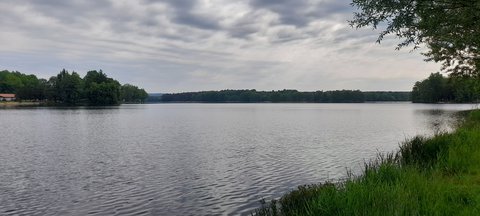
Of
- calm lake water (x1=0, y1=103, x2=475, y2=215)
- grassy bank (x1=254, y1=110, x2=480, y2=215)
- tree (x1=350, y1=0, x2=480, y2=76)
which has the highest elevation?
tree (x1=350, y1=0, x2=480, y2=76)

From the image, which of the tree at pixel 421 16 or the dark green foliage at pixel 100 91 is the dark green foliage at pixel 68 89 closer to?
the dark green foliage at pixel 100 91

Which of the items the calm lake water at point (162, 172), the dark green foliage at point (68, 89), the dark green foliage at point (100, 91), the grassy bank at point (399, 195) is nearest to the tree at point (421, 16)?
the grassy bank at point (399, 195)

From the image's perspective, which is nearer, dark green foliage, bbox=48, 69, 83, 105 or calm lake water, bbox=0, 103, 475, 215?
calm lake water, bbox=0, 103, 475, 215

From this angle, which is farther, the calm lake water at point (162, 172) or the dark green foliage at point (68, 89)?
the dark green foliage at point (68, 89)

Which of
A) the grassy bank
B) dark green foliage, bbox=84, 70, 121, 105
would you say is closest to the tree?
the grassy bank

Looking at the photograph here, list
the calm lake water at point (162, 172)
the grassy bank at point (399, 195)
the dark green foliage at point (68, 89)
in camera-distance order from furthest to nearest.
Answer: the dark green foliage at point (68, 89), the calm lake water at point (162, 172), the grassy bank at point (399, 195)

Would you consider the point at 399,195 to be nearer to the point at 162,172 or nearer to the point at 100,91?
the point at 162,172

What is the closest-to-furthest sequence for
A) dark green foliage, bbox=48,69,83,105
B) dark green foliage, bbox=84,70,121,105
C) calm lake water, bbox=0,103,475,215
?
calm lake water, bbox=0,103,475,215, dark green foliage, bbox=84,70,121,105, dark green foliage, bbox=48,69,83,105

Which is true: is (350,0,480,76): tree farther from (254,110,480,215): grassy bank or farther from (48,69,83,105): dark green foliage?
(48,69,83,105): dark green foliage

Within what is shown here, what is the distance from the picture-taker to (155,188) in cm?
1939

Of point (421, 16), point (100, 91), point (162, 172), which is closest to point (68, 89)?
point (100, 91)

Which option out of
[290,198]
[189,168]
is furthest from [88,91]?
[290,198]

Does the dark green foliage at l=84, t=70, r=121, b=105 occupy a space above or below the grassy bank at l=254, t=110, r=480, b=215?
above

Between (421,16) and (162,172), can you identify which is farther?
(162,172)
